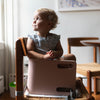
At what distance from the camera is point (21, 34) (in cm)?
208

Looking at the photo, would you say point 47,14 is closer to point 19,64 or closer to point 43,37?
point 43,37

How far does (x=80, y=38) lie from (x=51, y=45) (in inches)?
45.3

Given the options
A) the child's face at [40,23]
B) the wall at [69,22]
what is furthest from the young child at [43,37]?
the wall at [69,22]

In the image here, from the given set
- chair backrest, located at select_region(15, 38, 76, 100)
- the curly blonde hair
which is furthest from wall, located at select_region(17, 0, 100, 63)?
chair backrest, located at select_region(15, 38, 76, 100)

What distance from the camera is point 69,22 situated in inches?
79.4

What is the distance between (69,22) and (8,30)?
0.83 meters

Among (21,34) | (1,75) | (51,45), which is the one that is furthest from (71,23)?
(51,45)

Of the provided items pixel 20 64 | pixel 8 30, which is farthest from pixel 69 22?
pixel 20 64

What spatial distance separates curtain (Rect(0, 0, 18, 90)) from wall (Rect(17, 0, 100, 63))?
8 cm

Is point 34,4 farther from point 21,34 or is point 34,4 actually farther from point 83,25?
point 83,25

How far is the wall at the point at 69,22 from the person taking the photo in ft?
6.55

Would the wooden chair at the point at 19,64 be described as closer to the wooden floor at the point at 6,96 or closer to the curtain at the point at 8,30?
the wooden floor at the point at 6,96

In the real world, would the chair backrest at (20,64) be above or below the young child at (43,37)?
below

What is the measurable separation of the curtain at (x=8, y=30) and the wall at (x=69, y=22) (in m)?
0.08
